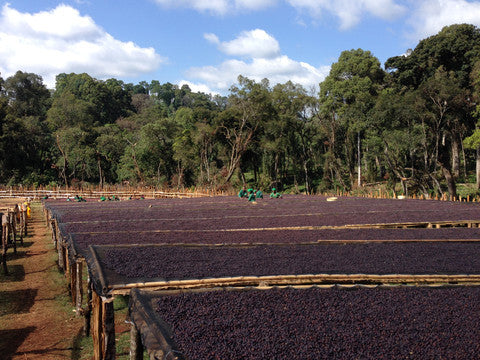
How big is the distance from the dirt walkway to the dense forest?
18.6 metres

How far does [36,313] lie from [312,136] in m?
28.3

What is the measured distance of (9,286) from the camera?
306 inches

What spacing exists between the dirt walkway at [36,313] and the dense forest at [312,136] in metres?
18.6

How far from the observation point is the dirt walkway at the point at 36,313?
5.07 meters

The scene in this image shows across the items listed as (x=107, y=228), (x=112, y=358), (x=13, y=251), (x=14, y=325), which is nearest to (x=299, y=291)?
(x=112, y=358)

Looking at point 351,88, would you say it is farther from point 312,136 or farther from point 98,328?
point 98,328

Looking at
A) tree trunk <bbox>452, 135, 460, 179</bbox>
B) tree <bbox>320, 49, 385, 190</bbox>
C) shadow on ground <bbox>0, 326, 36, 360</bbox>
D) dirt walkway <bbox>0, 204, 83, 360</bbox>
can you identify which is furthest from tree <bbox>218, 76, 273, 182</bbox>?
shadow on ground <bbox>0, 326, 36, 360</bbox>

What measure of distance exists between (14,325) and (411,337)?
5425mm

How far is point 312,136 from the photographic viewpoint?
32562 mm

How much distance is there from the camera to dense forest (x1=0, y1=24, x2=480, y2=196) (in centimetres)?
2284

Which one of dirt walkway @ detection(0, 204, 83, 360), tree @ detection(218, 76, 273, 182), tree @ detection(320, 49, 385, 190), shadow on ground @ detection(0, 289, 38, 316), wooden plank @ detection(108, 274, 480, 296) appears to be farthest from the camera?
tree @ detection(218, 76, 273, 182)

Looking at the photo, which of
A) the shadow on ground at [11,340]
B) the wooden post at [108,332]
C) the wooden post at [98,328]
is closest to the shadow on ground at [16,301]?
the shadow on ground at [11,340]

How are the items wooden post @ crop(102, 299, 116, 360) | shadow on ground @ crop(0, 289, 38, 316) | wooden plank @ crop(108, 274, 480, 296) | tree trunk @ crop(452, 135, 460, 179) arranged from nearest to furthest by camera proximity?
wooden post @ crop(102, 299, 116, 360)
wooden plank @ crop(108, 274, 480, 296)
shadow on ground @ crop(0, 289, 38, 316)
tree trunk @ crop(452, 135, 460, 179)

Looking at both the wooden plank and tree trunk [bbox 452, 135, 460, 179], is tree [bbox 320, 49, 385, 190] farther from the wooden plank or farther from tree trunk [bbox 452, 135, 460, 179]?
the wooden plank
